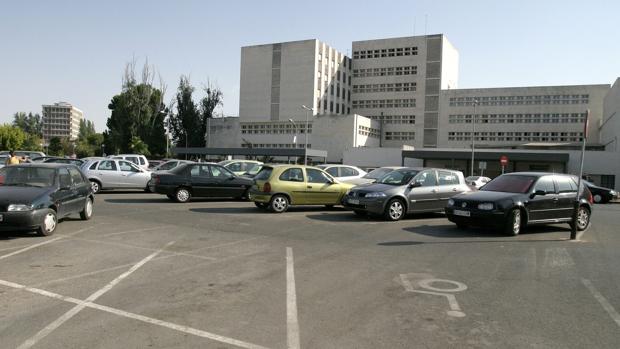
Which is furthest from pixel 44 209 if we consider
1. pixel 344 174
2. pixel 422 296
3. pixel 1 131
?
pixel 1 131

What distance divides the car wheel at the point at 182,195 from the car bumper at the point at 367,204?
678 cm

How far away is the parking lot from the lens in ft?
15.3

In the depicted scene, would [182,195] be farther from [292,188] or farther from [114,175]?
[292,188]

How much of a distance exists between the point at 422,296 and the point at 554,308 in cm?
149

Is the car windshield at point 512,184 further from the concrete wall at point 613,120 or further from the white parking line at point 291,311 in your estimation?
the concrete wall at point 613,120

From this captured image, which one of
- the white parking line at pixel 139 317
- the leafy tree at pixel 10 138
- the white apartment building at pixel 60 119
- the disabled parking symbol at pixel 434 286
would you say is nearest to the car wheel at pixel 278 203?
the disabled parking symbol at pixel 434 286

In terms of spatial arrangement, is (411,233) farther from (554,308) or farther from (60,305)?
(60,305)

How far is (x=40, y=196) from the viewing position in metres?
9.98

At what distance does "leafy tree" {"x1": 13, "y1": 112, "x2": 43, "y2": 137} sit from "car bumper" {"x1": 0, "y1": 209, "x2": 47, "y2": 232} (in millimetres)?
170154

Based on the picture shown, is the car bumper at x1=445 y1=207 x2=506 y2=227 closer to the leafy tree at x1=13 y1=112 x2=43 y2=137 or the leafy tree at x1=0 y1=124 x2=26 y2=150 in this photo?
the leafy tree at x1=0 y1=124 x2=26 y2=150

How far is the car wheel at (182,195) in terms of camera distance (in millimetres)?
18234

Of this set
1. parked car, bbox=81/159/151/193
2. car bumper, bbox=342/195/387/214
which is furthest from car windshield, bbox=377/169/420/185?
parked car, bbox=81/159/151/193

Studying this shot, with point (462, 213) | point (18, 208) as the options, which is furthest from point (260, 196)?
point (18, 208)

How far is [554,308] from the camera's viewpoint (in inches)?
226
